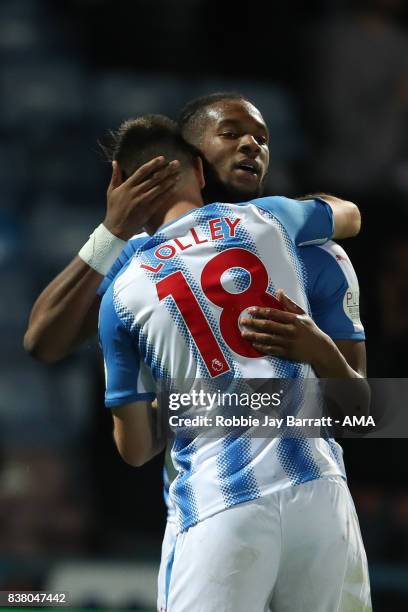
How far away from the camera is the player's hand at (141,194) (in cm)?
255

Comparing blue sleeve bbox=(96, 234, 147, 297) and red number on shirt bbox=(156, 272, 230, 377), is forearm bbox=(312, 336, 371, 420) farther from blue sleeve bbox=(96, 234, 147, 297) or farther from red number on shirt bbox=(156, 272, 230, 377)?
blue sleeve bbox=(96, 234, 147, 297)

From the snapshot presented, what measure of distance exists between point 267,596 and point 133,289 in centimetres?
73

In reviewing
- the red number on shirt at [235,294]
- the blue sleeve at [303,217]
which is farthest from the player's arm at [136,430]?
the blue sleeve at [303,217]

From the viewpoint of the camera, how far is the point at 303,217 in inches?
100

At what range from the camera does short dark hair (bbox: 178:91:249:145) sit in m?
2.76

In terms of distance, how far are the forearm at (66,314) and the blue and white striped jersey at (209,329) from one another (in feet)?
1.03

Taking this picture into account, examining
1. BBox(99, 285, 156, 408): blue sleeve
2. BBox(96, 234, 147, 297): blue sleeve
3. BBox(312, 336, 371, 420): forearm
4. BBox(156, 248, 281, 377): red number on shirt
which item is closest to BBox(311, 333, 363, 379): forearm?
BBox(312, 336, 371, 420): forearm

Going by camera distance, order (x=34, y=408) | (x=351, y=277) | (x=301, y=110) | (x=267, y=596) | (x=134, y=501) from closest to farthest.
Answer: (x=267, y=596) → (x=351, y=277) → (x=134, y=501) → (x=34, y=408) → (x=301, y=110)

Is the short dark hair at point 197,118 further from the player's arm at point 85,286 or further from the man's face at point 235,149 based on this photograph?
the player's arm at point 85,286

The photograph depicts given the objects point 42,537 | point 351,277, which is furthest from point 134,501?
point 351,277

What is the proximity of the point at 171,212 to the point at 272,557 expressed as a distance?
2.89 feet

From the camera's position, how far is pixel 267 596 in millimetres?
2176

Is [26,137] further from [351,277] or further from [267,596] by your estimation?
[267,596]

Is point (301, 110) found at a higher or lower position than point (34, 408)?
higher
